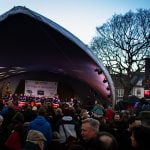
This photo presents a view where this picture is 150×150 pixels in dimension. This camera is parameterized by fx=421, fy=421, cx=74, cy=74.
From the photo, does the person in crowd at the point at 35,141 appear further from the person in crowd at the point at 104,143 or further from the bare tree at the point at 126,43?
the bare tree at the point at 126,43

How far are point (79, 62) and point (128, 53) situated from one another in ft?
79.5

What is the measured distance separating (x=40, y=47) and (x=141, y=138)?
846 inches

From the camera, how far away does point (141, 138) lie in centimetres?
376

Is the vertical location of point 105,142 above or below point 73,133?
above

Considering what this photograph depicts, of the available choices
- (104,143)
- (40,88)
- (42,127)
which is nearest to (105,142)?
(104,143)

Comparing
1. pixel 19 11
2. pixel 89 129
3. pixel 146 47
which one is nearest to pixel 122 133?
pixel 89 129

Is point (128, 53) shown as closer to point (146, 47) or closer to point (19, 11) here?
point (146, 47)

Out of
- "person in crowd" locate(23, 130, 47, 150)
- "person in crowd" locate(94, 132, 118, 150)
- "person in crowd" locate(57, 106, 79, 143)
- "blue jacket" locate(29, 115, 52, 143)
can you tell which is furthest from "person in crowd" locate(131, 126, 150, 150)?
"person in crowd" locate(57, 106, 79, 143)

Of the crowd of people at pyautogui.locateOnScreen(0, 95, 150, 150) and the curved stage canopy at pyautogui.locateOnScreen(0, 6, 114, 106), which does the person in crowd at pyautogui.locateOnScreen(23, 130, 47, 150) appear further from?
the curved stage canopy at pyautogui.locateOnScreen(0, 6, 114, 106)

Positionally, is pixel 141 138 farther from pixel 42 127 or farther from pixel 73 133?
pixel 73 133

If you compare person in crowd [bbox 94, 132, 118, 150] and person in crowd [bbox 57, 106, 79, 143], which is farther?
person in crowd [bbox 57, 106, 79, 143]

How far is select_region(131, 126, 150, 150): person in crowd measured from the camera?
370cm

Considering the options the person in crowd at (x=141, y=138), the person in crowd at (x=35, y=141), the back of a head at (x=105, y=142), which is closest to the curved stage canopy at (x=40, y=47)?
the person in crowd at (x=35, y=141)

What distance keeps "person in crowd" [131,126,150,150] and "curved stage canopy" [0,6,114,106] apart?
50.4 feet
